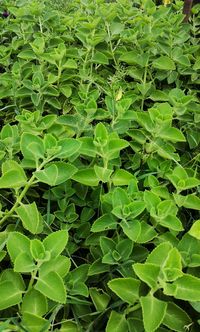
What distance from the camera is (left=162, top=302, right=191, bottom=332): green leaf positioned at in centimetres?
98

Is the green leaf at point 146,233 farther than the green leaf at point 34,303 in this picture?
Yes

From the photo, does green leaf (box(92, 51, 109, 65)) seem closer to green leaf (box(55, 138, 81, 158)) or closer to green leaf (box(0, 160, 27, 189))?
green leaf (box(55, 138, 81, 158))

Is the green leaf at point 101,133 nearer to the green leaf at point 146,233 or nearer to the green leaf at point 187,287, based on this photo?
the green leaf at point 146,233

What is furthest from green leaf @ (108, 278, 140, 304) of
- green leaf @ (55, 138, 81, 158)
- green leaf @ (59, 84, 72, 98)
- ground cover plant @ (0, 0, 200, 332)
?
green leaf @ (59, 84, 72, 98)

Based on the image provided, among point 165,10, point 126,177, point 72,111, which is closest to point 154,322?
point 126,177

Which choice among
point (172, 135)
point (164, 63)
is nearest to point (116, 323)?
point (172, 135)

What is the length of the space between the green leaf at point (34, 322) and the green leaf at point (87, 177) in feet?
1.18

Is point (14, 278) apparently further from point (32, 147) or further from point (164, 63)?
point (164, 63)

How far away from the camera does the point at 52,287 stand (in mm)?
927

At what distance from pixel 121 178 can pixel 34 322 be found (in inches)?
17.4

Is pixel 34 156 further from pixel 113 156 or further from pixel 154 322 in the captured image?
pixel 154 322

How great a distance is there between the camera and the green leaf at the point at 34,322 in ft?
3.02

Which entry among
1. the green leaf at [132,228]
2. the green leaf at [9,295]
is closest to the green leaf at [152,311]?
the green leaf at [132,228]

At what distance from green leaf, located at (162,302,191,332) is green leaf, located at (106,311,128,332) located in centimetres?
8
